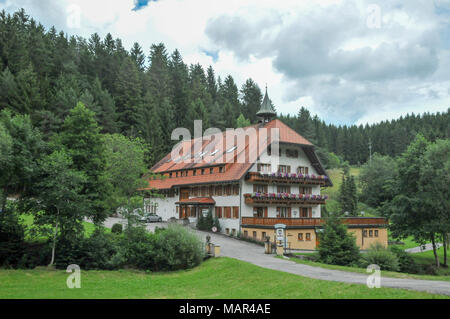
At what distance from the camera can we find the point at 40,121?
54.2m

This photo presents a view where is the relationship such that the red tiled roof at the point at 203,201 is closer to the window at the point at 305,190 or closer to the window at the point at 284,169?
the window at the point at 284,169

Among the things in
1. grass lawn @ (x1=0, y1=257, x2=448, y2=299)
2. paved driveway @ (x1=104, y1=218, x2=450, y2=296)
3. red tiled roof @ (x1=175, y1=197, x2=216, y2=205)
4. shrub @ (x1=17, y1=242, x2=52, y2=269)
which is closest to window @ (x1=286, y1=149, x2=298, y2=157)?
red tiled roof @ (x1=175, y1=197, x2=216, y2=205)

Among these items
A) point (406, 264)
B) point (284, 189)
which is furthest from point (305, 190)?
point (406, 264)

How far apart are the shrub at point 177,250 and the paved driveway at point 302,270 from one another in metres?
2.83

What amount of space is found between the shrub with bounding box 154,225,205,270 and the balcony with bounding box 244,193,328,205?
1291cm

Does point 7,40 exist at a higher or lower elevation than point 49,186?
higher

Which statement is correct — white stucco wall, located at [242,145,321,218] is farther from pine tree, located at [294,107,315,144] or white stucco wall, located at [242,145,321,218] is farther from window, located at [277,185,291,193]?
pine tree, located at [294,107,315,144]

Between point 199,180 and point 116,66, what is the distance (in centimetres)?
4989

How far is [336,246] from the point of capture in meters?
27.0

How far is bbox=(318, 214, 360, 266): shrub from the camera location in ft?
87.9

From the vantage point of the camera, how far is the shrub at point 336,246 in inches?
1054
